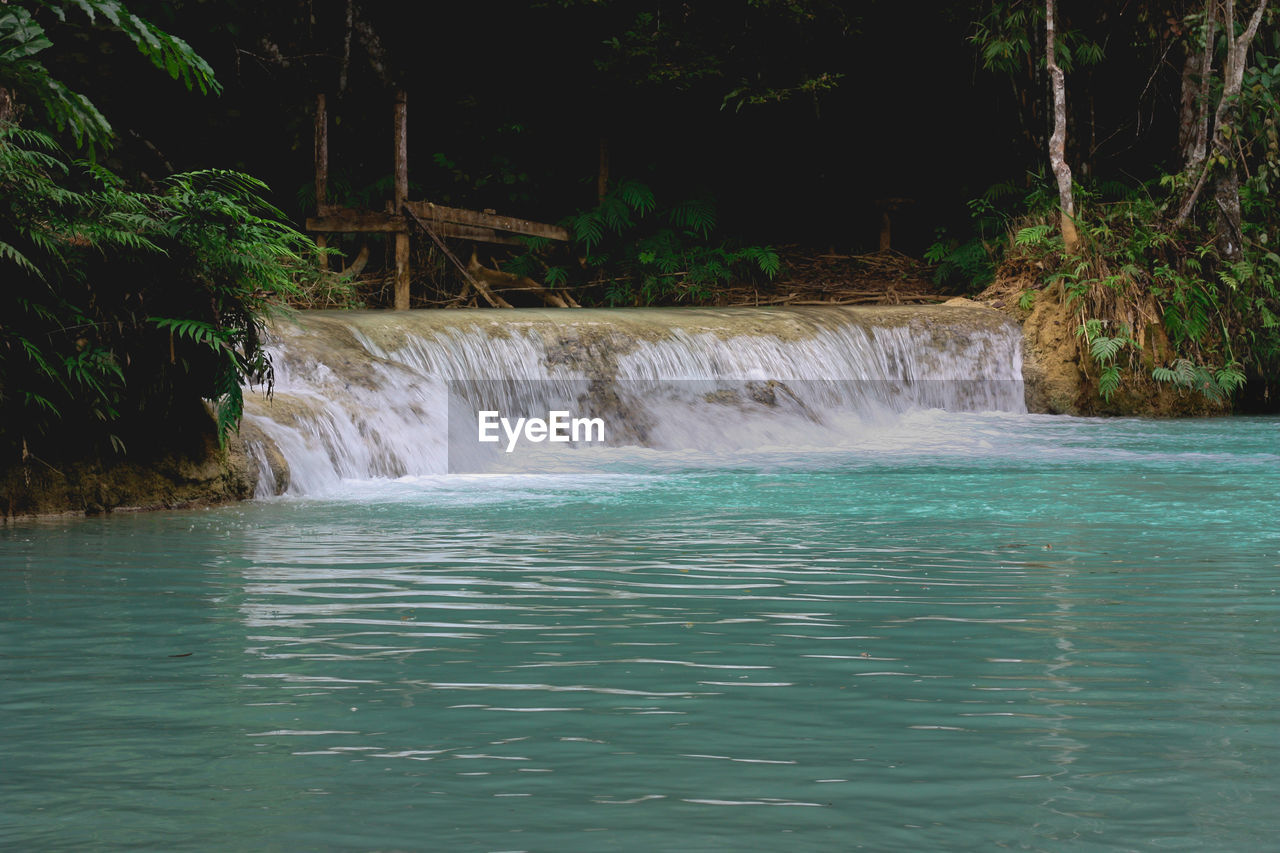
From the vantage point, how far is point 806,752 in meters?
3.19

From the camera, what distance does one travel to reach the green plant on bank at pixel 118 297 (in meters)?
7.96

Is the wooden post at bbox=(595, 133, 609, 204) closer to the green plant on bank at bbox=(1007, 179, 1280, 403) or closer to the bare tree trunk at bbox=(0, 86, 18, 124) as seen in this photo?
the green plant on bank at bbox=(1007, 179, 1280, 403)

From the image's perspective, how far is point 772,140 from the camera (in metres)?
22.6

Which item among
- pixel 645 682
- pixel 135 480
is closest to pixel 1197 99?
pixel 135 480

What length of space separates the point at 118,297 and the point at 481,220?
1063 centimetres

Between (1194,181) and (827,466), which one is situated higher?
(1194,181)

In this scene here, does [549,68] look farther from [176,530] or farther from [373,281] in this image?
[176,530]

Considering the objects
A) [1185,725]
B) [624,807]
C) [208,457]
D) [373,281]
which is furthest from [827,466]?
[373,281]

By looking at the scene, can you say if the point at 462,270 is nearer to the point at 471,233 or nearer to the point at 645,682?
the point at 471,233

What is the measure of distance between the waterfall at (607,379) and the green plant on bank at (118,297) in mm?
883

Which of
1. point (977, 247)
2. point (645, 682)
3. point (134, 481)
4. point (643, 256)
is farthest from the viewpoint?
point (643, 256)

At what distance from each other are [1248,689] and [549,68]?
62.7 feet

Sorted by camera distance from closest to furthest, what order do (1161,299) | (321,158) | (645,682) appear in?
(645,682) → (1161,299) → (321,158)

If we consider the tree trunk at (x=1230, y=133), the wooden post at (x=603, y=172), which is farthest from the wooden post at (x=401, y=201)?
the tree trunk at (x=1230, y=133)
